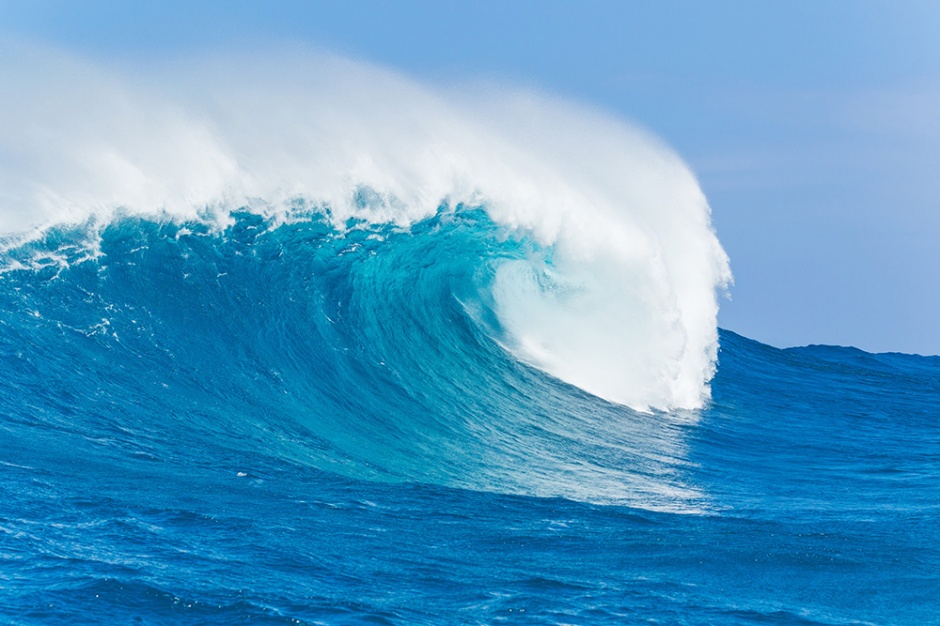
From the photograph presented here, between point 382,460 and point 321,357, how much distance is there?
2536mm

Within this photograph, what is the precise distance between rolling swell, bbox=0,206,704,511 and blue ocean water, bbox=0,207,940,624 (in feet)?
0.11

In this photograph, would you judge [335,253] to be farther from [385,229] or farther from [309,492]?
[309,492]

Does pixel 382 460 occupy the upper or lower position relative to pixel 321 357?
lower

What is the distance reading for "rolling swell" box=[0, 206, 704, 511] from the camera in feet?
27.6

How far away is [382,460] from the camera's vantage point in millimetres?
8383

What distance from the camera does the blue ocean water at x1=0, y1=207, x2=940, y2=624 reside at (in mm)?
5188

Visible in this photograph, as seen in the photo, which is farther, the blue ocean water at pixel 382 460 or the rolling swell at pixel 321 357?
the rolling swell at pixel 321 357

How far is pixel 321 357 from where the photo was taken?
34.9 ft

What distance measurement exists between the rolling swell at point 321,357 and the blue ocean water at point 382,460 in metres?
0.03

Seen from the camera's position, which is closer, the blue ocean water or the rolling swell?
the blue ocean water

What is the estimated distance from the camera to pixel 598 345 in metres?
12.3

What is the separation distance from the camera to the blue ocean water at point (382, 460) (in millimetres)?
5188

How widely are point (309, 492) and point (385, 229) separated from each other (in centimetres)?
591

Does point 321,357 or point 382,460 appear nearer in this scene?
point 382,460
